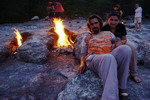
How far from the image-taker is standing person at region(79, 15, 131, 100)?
262cm

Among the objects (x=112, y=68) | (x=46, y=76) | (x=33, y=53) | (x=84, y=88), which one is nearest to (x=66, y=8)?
(x=33, y=53)

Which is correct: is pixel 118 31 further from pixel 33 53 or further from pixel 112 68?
pixel 33 53

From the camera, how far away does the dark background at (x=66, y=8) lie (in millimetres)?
12711

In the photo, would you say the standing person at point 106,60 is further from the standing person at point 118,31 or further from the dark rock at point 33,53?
the dark rock at point 33,53

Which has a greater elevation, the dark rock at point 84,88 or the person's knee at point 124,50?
the person's knee at point 124,50

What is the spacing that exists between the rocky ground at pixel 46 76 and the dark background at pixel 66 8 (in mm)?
7187

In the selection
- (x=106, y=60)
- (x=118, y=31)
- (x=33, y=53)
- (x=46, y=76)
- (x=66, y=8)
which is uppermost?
(x=66, y=8)

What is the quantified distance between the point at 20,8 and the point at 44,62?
31.6 feet

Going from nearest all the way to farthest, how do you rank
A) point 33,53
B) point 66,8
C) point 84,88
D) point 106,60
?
1. point 106,60
2. point 84,88
3. point 33,53
4. point 66,8

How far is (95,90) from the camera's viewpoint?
3102 mm

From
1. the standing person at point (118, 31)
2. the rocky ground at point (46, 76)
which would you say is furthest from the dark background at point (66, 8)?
the standing person at point (118, 31)

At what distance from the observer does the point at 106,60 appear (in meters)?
2.81

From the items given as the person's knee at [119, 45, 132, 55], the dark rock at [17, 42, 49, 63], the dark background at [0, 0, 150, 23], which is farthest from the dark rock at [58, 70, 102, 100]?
the dark background at [0, 0, 150, 23]

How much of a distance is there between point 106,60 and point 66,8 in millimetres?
16169
